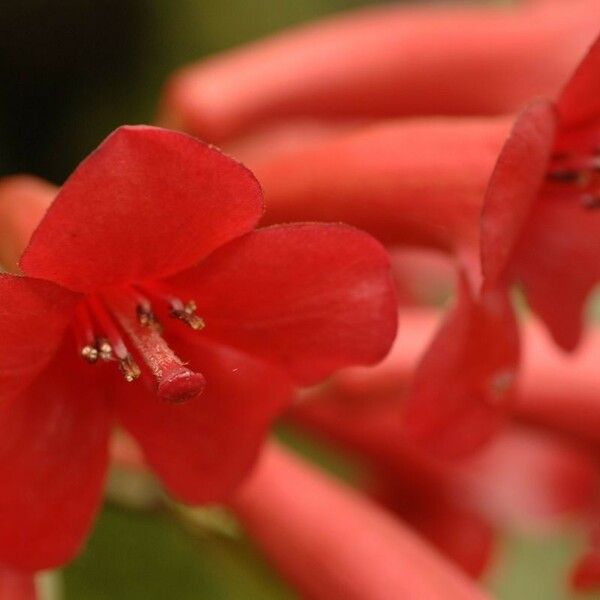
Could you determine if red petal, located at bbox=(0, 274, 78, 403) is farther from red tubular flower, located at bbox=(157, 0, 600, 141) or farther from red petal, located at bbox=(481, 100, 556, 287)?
red tubular flower, located at bbox=(157, 0, 600, 141)

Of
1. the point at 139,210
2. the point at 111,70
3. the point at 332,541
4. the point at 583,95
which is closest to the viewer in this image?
the point at 139,210

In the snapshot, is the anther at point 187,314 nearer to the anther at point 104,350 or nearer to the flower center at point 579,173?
the anther at point 104,350

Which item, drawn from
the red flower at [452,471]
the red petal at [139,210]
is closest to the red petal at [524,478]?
the red flower at [452,471]

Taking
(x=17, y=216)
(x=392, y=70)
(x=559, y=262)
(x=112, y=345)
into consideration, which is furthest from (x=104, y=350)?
(x=392, y=70)

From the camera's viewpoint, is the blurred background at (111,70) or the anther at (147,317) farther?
the blurred background at (111,70)

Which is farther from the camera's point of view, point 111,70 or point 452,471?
point 111,70

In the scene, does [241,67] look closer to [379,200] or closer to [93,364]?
[379,200]

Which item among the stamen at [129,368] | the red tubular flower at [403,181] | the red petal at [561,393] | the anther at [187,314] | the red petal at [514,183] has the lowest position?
the red petal at [561,393]

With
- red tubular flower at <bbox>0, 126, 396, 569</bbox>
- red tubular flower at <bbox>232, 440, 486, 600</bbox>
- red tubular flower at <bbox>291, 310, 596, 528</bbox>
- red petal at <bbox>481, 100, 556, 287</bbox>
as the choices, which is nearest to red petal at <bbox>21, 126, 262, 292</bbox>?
red tubular flower at <bbox>0, 126, 396, 569</bbox>

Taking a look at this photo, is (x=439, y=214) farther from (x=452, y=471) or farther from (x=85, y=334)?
(x=452, y=471)
